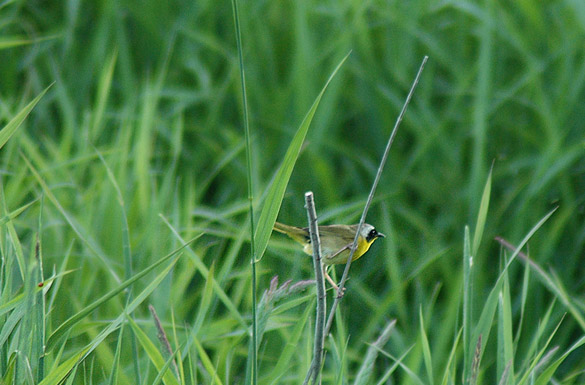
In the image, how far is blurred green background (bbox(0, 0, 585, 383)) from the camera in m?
2.28

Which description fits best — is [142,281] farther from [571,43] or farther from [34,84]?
[571,43]

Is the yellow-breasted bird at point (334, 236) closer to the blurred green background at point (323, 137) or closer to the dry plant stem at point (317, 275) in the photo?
the dry plant stem at point (317, 275)

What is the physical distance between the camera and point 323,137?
2.78 metres

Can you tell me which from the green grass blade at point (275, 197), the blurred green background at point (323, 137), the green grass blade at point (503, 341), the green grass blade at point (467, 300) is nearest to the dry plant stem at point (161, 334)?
the green grass blade at point (275, 197)

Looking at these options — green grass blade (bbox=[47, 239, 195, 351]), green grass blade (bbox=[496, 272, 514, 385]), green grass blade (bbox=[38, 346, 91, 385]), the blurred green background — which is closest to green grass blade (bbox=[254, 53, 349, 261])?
green grass blade (bbox=[47, 239, 195, 351])

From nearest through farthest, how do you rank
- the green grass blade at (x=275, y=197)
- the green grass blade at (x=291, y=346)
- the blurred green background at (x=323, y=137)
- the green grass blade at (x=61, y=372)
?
the green grass blade at (x=275, y=197)
the green grass blade at (x=61, y=372)
the green grass blade at (x=291, y=346)
the blurred green background at (x=323, y=137)

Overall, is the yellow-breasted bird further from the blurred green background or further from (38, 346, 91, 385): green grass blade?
the blurred green background

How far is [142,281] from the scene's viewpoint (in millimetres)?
2020

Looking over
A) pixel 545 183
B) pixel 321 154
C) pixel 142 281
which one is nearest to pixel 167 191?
pixel 142 281

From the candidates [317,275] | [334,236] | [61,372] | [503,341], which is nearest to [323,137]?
[503,341]

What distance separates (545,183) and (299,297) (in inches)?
59.0

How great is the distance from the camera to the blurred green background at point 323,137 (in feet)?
7.48

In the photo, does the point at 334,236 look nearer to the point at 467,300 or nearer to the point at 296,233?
the point at 296,233

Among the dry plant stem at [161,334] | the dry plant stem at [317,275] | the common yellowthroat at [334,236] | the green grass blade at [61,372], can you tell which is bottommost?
the green grass blade at [61,372]
